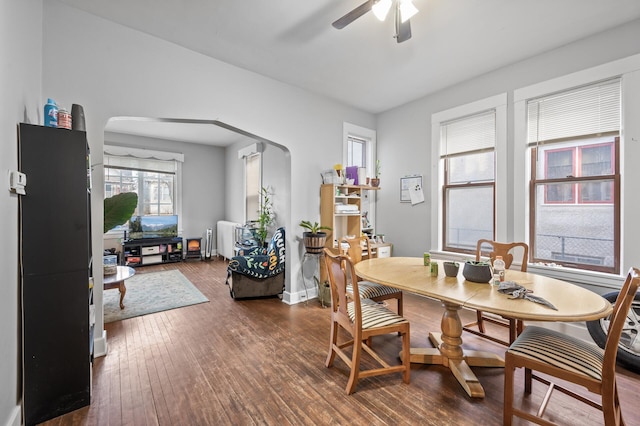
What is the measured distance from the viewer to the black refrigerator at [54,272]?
1667 mm

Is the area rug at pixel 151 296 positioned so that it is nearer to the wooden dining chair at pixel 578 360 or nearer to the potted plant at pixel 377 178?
the potted plant at pixel 377 178

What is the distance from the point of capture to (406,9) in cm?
188

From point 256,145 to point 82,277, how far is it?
4.29 meters

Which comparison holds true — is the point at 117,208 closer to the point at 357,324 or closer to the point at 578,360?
the point at 357,324

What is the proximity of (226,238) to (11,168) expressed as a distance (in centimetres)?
524

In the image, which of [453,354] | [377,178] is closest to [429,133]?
[377,178]

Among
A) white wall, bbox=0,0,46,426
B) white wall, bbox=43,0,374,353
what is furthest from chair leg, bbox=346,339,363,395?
white wall, bbox=43,0,374,353

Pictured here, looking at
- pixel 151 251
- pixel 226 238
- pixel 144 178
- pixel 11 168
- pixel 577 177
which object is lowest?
pixel 151 251

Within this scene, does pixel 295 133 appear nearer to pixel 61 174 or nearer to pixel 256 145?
pixel 256 145

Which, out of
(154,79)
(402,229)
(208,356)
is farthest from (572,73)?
(208,356)

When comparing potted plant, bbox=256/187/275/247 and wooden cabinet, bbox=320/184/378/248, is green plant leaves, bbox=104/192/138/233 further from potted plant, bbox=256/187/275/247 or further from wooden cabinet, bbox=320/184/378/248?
potted plant, bbox=256/187/275/247

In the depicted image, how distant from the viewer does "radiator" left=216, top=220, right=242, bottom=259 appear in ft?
21.1

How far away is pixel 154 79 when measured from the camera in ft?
9.01

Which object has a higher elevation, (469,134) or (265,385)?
(469,134)
